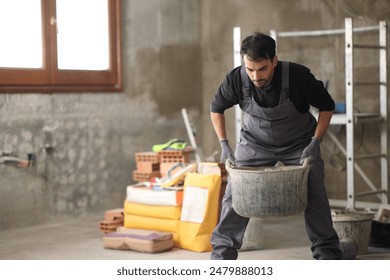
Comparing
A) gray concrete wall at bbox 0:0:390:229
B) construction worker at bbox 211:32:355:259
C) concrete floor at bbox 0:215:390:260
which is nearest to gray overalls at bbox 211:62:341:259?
construction worker at bbox 211:32:355:259

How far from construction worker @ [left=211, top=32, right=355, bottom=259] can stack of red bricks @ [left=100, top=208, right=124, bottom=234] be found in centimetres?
199

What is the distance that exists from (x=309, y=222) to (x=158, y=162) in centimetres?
238

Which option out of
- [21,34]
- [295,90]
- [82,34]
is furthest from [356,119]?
[21,34]

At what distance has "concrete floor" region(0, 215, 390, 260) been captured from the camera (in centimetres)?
555

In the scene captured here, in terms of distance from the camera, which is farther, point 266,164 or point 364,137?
point 364,137

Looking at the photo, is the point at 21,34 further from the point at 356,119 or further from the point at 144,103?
the point at 356,119

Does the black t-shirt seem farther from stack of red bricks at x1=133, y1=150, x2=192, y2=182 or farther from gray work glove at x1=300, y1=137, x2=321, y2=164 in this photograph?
stack of red bricks at x1=133, y1=150, x2=192, y2=182

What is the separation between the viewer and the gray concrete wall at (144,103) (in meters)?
6.93

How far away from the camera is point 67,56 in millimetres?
7246

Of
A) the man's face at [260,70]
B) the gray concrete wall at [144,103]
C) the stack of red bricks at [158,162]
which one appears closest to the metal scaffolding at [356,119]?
the gray concrete wall at [144,103]

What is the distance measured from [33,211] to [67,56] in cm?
151

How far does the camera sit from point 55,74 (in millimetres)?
7070
